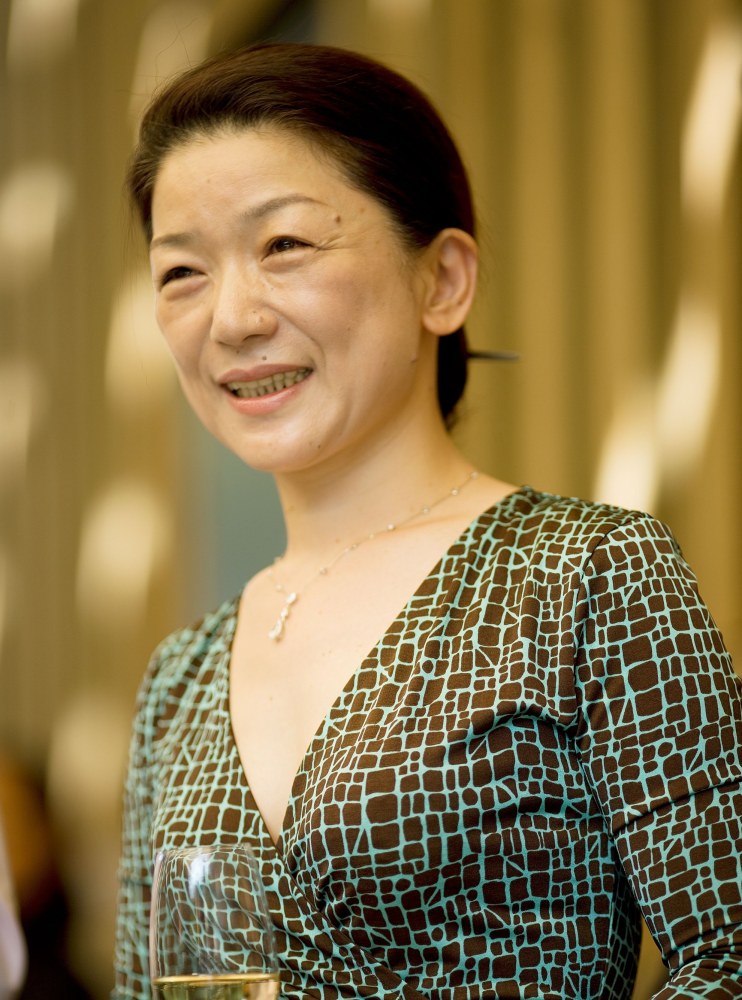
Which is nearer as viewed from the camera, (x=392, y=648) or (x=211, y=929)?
(x=211, y=929)

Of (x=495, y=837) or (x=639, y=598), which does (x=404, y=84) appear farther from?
(x=495, y=837)

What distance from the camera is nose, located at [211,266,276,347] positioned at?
1.43 m

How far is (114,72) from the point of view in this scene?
4.12 m

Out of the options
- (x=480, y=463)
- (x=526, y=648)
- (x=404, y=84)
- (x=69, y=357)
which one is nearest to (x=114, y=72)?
(x=69, y=357)

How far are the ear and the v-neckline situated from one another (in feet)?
0.72

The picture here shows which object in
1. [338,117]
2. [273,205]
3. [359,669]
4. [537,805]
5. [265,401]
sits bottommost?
[537,805]

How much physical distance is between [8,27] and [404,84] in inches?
124

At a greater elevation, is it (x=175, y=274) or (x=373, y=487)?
(x=175, y=274)

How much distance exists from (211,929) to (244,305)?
71 cm

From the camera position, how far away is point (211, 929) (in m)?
0.95

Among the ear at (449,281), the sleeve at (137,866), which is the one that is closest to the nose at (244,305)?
the ear at (449,281)

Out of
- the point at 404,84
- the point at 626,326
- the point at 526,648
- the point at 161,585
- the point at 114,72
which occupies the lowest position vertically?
the point at 161,585

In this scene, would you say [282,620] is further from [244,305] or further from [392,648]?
[244,305]

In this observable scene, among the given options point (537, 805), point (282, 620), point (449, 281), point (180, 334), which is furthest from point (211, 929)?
point (449, 281)
